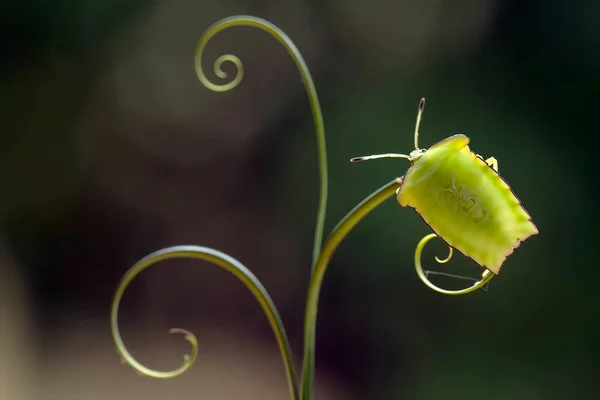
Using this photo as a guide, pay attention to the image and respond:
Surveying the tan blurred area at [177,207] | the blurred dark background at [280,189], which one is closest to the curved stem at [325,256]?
the blurred dark background at [280,189]

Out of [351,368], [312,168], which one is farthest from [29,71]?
[351,368]

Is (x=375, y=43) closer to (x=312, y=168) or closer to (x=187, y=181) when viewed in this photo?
(x=312, y=168)

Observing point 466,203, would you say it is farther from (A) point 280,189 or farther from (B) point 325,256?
(A) point 280,189

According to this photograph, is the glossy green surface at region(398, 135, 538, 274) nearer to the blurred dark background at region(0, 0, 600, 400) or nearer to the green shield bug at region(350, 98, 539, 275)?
the green shield bug at region(350, 98, 539, 275)

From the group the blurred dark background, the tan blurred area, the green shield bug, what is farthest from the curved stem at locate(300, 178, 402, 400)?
the tan blurred area

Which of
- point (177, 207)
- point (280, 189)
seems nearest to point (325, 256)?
point (280, 189)
